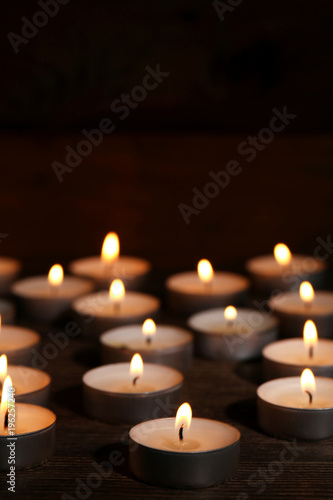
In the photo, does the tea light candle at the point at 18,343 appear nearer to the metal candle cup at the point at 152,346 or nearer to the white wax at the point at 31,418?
the metal candle cup at the point at 152,346

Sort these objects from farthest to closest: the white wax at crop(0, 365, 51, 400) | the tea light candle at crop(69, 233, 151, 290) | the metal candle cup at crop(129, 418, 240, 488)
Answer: the tea light candle at crop(69, 233, 151, 290) < the white wax at crop(0, 365, 51, 400) < the metal candle cup at crop(129, 418, 240, 488)

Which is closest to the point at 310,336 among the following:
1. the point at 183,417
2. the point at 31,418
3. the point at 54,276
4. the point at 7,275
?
the point at 183,417

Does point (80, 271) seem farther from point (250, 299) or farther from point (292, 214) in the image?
point (292, 214)

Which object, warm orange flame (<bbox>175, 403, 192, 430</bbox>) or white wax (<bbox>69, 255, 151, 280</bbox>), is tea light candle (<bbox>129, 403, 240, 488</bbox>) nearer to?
warm orange flame (<bbox>175, 403, 192, 430</bbox>)

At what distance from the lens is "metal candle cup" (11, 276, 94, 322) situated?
1.64m

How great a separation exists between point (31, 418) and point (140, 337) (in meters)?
0.38

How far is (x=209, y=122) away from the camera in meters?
2.01

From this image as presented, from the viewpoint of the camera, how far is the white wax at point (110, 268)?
1.82 meters

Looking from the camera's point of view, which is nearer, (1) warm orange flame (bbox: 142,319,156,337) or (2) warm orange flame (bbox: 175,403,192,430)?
(2) warm orange flame (bbox: 175,403,192,430)

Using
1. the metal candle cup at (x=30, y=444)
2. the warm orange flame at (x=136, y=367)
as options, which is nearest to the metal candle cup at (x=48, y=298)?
the warm orange flame at (x=136, y=367)

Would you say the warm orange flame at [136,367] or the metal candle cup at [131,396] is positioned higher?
the warm orange flame at [136,367]

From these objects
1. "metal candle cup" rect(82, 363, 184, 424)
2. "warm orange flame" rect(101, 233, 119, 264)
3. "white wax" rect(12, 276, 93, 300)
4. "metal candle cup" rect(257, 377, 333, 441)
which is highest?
"warm orange flame" rect(101, 233, 119, 264)

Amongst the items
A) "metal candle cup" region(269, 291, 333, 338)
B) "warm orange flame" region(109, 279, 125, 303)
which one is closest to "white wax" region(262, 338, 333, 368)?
"metal candle cup" region(269, 291, 333, 338)

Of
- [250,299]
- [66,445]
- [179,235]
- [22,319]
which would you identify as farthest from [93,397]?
[179,235]
